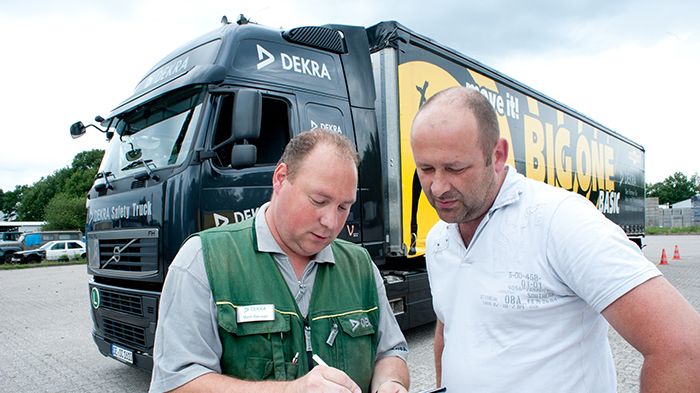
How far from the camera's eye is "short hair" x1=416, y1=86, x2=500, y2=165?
57.6 inches

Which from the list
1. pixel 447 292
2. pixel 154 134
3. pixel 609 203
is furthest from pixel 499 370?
pixel 609 203

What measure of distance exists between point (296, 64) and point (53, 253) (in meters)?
28.3

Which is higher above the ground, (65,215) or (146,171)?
(146,171)

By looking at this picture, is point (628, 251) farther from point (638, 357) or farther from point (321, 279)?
point (638, 357)

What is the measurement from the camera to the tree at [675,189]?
79938mm

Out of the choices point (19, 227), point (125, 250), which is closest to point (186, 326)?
point (125, 250)

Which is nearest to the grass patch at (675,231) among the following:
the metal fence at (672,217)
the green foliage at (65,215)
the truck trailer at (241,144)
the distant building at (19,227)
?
the metal fence at (672,217)

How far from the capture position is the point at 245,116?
137 inches

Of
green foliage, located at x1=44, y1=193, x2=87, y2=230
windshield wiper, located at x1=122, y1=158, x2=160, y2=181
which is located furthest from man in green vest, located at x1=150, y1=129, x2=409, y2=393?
green foliage, located at x1=44, y1=193, x2=87, y2=230

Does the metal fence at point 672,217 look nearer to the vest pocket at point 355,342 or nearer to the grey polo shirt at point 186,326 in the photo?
the vest pocket at point 355,342

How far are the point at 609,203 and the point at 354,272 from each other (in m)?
10.9

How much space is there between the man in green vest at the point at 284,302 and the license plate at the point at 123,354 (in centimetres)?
285

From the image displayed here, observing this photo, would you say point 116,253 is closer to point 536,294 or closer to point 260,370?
point 260,370

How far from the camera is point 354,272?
Result: 1.73 meters
